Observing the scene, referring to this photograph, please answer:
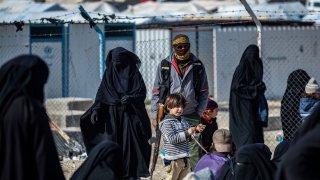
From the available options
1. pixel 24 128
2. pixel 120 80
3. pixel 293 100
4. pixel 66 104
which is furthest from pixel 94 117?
pixel 66 104

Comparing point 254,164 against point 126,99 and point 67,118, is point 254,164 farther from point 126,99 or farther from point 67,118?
point 67,118

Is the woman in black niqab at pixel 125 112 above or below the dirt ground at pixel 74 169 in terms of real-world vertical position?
above

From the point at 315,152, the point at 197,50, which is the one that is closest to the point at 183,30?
the point at 197,50

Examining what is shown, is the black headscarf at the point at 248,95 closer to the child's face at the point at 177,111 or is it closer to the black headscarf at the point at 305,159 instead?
the child's face at the point at 177,111

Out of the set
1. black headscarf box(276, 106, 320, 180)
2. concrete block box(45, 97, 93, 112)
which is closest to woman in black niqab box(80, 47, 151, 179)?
black headscarf box(276, 106, 320, 180)

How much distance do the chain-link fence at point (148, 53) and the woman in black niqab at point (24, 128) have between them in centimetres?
725

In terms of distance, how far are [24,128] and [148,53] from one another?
1412cm

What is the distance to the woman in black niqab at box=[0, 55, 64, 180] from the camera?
16.6 ft

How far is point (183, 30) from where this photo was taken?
1994cm

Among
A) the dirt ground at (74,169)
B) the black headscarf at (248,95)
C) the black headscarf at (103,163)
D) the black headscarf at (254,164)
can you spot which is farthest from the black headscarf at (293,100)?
the black headscarf at (103,163)

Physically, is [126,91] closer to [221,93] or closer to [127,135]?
[127,135]

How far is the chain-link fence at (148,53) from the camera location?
15.5 meters

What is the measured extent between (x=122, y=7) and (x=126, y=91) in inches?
984

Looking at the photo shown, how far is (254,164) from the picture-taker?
6.17 m
